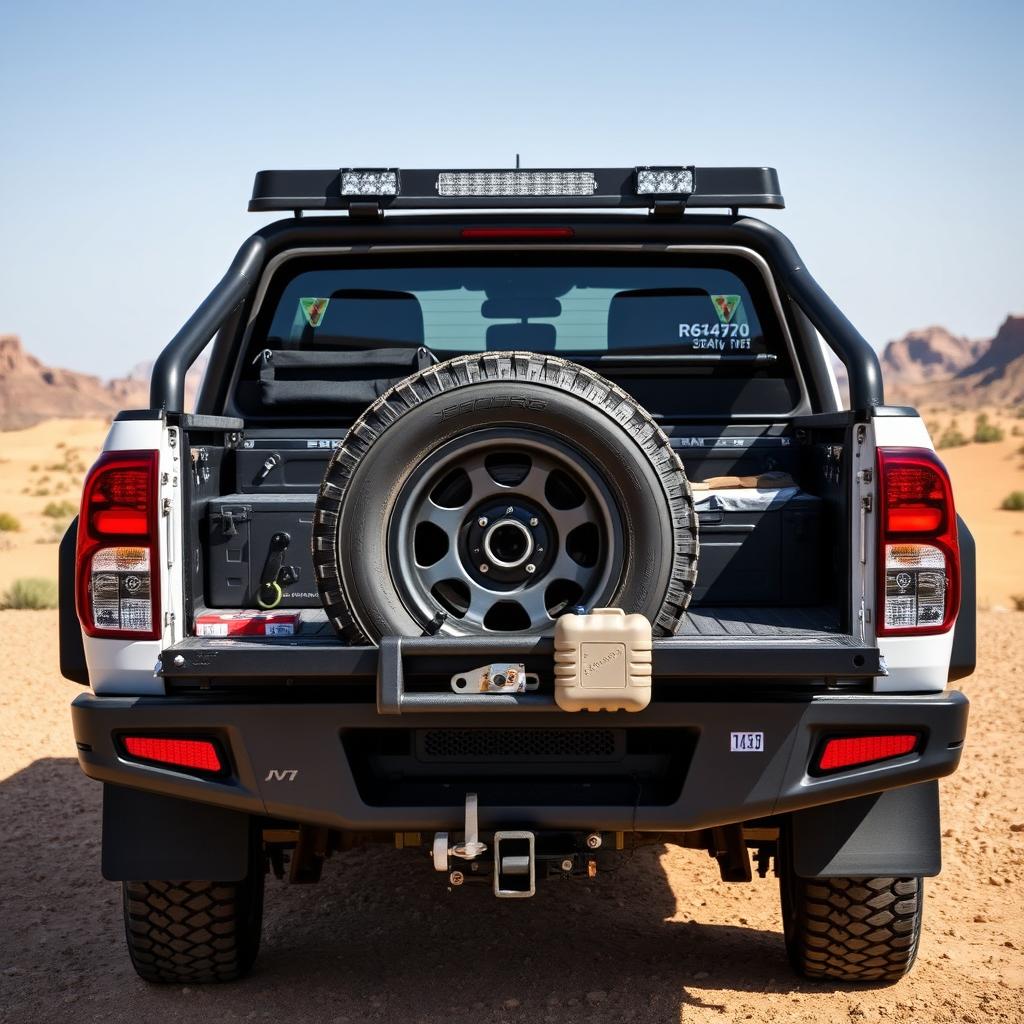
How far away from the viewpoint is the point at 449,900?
4898mm

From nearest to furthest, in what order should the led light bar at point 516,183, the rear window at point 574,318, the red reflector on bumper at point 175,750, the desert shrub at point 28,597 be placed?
1. the red reflector on bumper at point 175,750
2. the led light bar at point 516,183
3. the rear window at point 574,318
4. the desert shrub at point 28,597

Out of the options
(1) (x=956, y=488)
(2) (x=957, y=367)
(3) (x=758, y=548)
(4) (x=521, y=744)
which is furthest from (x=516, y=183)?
(2) (x=957, y=367)

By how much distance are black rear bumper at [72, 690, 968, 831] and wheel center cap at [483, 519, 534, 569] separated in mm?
391

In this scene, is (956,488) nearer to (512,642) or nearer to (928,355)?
(512,642)

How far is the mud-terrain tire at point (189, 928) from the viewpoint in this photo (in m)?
3.83

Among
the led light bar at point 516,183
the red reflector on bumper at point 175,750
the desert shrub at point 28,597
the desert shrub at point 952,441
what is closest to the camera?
the red reflector on bumper at point 175,750

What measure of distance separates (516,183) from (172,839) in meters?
2.20

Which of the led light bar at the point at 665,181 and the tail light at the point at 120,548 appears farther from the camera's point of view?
the led light bar at the point at 665,181

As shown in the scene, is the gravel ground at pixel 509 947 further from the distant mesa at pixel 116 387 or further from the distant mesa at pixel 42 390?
the distant mesa at pixel 42 390

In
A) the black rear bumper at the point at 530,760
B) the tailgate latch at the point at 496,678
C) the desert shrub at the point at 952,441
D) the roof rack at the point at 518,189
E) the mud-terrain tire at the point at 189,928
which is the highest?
the desert shrub at the point at 952,441

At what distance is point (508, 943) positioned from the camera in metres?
4.41

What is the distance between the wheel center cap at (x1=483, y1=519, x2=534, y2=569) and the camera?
3.32 m

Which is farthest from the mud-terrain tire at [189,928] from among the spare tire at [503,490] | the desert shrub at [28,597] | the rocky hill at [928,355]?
the rocky hill at [928,355]

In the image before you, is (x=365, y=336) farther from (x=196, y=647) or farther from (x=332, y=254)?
(x=196, y=647)
